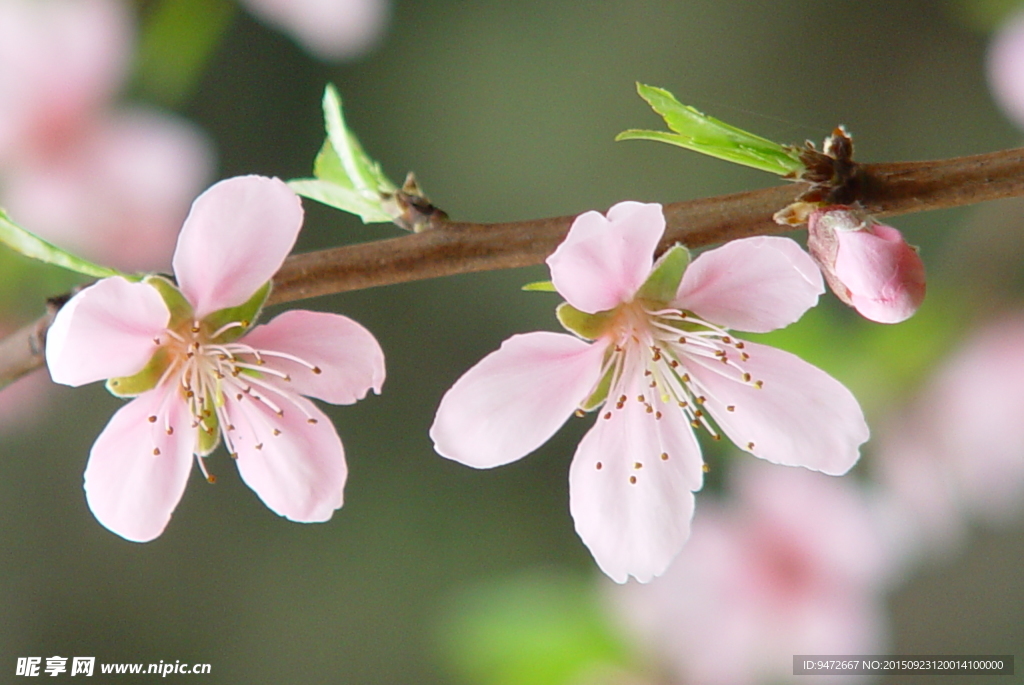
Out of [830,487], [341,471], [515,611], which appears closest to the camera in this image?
[341,471]

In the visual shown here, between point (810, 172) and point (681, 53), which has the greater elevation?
point (681, 53)

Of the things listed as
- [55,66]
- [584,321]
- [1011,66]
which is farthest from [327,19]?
[584,321]

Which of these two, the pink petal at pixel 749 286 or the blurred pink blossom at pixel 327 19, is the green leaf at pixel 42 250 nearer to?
the pink petal at pixel 749 286

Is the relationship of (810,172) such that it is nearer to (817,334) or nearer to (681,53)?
(817,334)

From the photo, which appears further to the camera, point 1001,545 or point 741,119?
point 1001,545

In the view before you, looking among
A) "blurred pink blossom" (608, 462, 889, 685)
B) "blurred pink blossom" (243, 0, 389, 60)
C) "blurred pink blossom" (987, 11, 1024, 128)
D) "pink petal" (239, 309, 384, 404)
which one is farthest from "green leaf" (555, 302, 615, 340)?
"blurred pink blossom" (243, 0, 389, 60)

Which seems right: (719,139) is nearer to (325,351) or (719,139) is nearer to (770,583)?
(325,351)

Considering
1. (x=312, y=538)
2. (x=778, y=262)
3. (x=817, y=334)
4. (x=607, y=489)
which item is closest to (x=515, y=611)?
(x=312, y=538)
